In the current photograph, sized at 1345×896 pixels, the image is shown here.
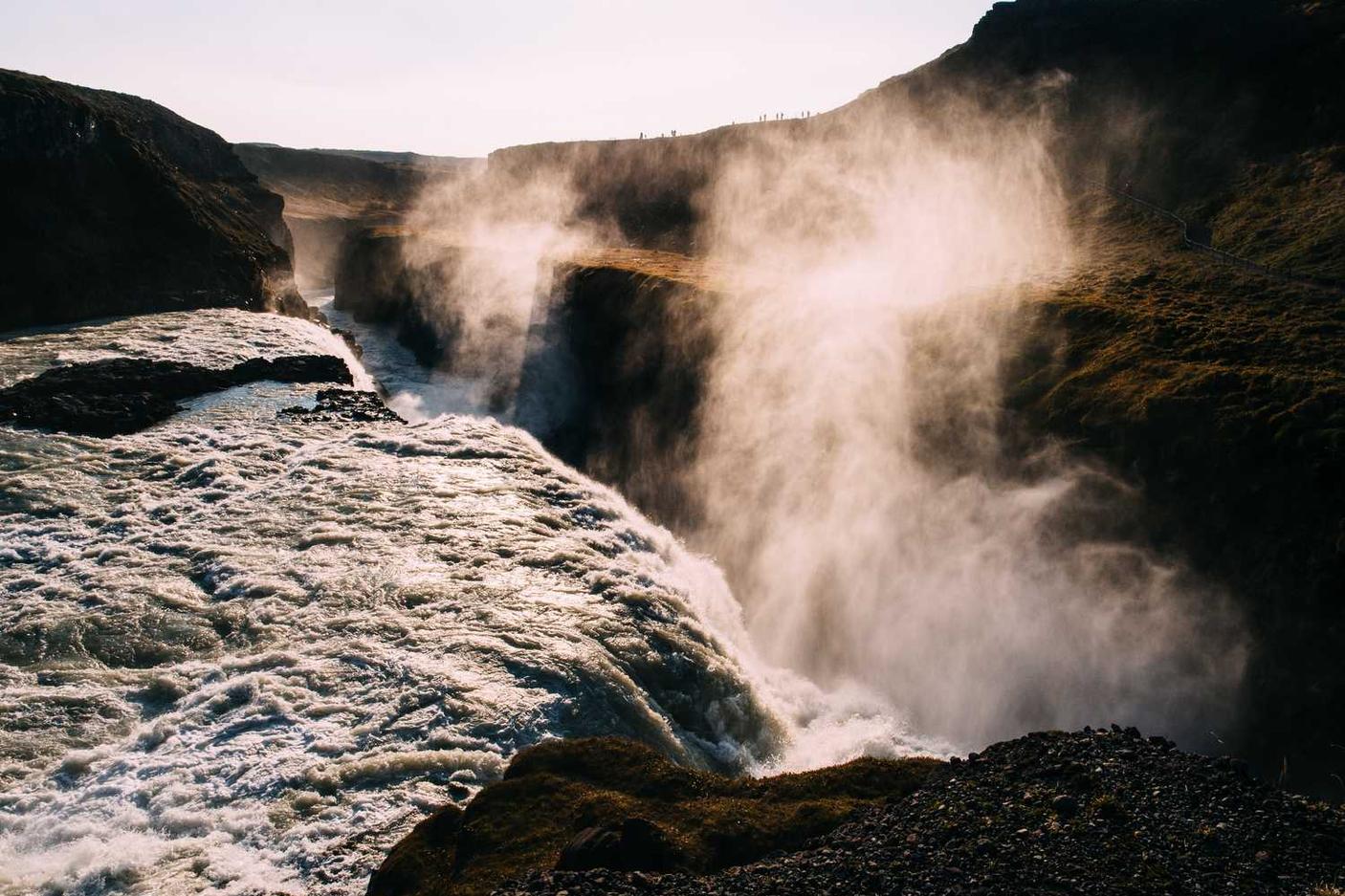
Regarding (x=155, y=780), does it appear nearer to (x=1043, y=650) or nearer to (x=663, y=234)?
(x=1043, y=650)

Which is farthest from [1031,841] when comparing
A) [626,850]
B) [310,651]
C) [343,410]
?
[343,410]

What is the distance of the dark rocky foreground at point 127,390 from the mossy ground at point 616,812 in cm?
2570

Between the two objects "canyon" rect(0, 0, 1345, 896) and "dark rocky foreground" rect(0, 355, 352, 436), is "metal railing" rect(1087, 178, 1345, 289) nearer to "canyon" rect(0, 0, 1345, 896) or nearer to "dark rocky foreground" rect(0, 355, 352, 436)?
"canyon" rect(0, 0, 1345, 896)

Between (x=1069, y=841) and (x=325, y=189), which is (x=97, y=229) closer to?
(x=1069, y=841)

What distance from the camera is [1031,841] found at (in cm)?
1016

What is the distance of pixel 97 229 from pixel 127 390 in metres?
18.3

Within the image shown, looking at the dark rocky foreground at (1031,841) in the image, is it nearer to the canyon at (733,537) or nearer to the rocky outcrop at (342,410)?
Result: the canyon at (733,537)

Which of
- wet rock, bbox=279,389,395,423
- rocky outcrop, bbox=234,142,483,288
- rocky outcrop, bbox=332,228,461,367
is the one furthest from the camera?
rocky outcrop, bbox=234,142,483,288

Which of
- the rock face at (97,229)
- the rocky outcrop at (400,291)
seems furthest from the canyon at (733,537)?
the rocky outcrop at (400,291)

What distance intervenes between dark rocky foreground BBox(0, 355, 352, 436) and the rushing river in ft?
4.77

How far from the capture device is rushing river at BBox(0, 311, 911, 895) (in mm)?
14039

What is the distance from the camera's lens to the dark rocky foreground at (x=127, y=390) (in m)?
30.9

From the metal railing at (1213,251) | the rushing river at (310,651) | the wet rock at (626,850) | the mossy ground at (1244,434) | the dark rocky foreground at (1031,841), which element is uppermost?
the metal railing at (1213,251)

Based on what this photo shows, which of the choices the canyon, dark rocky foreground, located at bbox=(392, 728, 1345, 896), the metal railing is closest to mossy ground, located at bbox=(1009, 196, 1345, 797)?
the canyon
